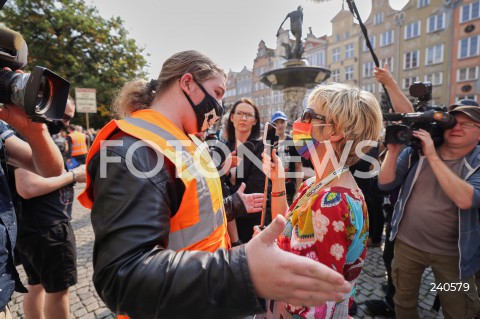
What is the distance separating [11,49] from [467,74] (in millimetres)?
33861

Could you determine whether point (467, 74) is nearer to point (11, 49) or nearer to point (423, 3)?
point (423, 3)

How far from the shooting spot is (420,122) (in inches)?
93.2

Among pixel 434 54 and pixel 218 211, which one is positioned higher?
pixel 434 54

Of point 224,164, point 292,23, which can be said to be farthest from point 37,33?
point 224,164

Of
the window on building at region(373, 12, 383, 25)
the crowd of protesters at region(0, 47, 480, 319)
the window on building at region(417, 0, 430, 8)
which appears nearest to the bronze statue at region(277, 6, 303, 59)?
the crowd of protesters at region(0, 47, 480, 319)

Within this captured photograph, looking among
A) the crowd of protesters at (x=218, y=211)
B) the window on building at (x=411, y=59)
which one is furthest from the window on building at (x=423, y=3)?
the crowd of protesters at (x=218, y=211)

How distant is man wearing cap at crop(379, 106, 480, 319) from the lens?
7.23 ft

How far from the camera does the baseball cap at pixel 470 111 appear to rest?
2250 millimetres

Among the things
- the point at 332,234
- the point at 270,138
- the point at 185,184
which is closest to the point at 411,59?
the point at 270,138


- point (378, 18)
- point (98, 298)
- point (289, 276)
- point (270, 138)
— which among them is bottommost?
point (98, 298)

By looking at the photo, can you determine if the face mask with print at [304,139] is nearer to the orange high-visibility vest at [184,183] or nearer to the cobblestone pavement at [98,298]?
the orange high-visibility vest at [184,183]

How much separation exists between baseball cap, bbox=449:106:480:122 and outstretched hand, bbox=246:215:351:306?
7.71ft

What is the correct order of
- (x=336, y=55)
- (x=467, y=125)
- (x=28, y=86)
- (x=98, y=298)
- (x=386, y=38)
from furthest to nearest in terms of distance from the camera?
(x=336, y=55) < (x=386, y=38) < (x=98, y=298) < (x=467, y=125) < (x=28, y=86)

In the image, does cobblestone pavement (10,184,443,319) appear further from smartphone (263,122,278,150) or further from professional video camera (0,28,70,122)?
professional video camera (0,28,70,122)
